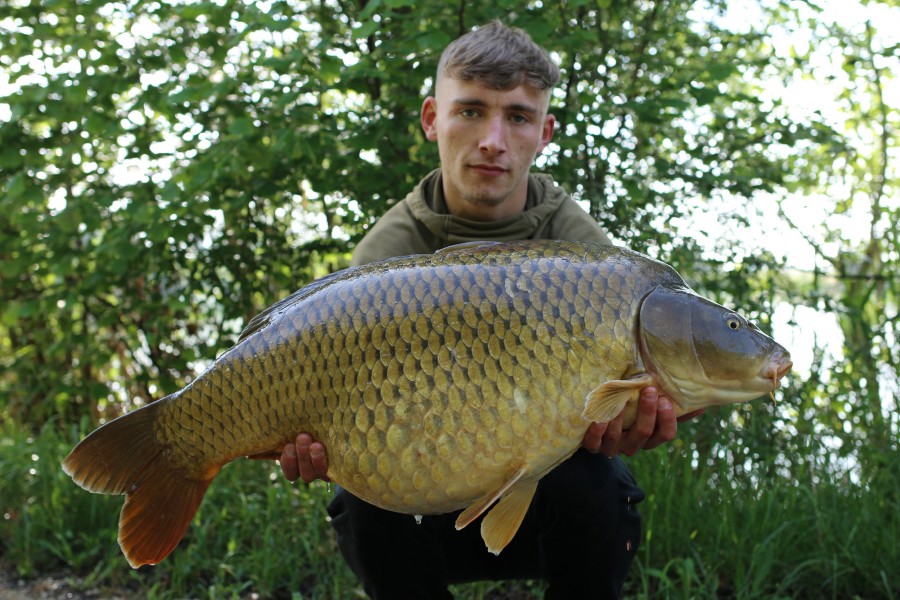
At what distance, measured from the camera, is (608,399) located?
3.86ft

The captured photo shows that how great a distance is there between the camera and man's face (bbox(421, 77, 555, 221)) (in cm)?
174

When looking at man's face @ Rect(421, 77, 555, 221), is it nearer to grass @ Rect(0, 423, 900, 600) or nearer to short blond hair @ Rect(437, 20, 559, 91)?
short blond hair @ Rect(437, 20, 559, 91)

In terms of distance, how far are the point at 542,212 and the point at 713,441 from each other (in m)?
0.85

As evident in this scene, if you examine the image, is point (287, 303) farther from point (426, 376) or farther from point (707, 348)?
Result: point (707, 348)

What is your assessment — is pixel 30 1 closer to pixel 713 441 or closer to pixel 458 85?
pixel 458 85

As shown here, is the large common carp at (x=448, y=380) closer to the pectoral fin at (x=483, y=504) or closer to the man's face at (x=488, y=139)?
the pectoral fin at (x=483, y=504)

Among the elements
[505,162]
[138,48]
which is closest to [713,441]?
[505,162]

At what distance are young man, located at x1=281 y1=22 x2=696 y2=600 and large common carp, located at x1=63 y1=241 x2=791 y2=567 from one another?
74mm

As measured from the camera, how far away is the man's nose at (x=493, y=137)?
67.5 inches

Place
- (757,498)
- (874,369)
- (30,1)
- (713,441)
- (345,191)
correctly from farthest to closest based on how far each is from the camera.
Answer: (30,1)
(345,191)
(874,369)
(713,441)
(757,498)

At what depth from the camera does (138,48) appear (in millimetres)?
2738

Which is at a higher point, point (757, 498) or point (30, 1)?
point (30, 1)

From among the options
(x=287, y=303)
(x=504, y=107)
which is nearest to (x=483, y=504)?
(x=287, y=303)

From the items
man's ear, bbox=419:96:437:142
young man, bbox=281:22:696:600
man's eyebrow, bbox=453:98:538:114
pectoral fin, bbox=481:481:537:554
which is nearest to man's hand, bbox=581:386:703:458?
young man, bbox=281:22:696:600
